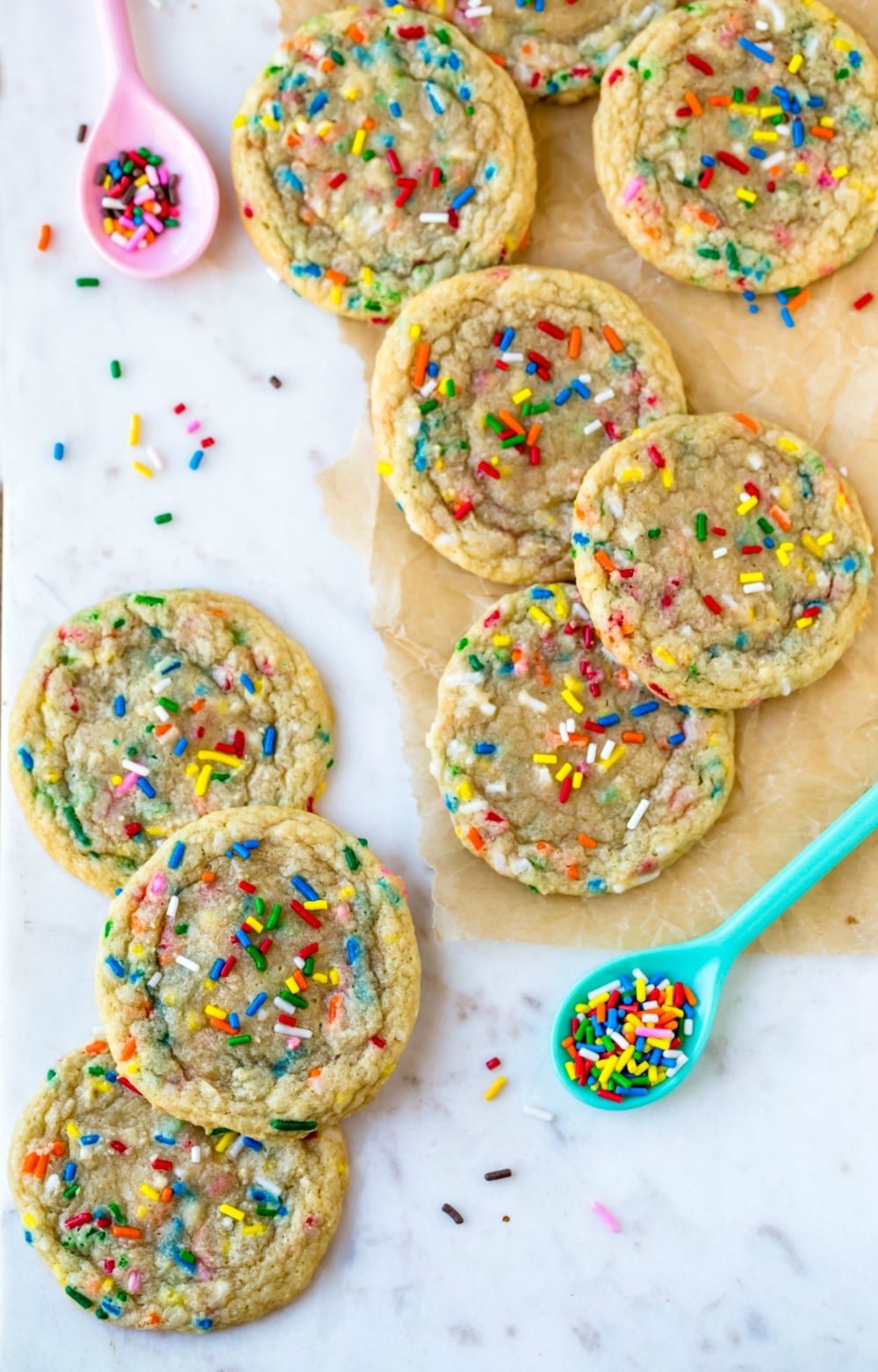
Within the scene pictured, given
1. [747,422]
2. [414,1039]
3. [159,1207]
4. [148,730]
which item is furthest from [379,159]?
[159,1207]

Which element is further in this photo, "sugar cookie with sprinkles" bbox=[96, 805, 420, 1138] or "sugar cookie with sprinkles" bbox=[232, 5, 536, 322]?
"sugar cookie with sprinkles" bbox=[232, 5, 536, 322]

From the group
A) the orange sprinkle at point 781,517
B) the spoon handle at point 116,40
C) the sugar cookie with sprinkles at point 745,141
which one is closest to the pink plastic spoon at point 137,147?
the spoon handle at point 116,40

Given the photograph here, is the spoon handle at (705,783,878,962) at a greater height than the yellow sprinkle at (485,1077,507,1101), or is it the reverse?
the spoon handle at (705,783,878,962)

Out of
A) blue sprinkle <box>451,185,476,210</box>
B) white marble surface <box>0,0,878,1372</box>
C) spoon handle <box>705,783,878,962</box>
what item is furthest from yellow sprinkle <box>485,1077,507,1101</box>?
blue sprinkle <box>451,185,476,210</box>

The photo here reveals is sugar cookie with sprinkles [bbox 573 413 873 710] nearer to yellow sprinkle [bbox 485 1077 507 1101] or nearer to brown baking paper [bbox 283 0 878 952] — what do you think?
brown baking paper [bbox 283 0 878 952]

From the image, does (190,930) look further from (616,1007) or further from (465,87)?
(465,87)

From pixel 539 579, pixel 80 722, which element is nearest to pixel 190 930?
pixel 80 722
